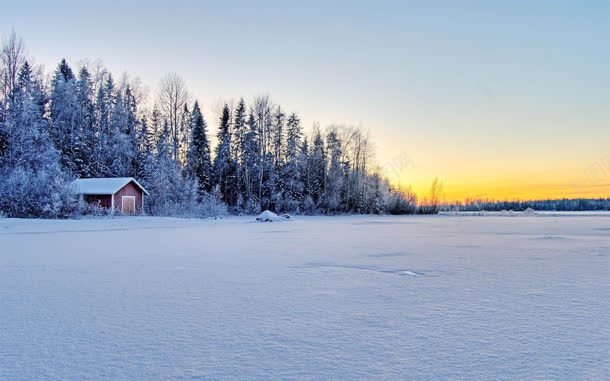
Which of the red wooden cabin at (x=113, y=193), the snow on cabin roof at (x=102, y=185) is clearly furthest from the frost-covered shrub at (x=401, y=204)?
the snow on cabin roof at (x=102, y=185)

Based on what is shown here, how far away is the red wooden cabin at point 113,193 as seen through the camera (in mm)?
30234

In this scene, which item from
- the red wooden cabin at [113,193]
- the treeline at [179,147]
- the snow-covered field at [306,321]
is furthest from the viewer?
the treeline at [179,147]

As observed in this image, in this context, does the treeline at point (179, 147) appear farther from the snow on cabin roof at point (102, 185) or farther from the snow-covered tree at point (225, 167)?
the snow on cabin roof at point (102, 185)

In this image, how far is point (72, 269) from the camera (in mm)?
6766

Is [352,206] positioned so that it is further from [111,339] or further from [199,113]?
[111,339]

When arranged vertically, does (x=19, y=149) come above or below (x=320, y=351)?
above

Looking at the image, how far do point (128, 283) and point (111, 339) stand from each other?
8.38 ft

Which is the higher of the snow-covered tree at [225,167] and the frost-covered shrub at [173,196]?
the snow-covered tree at [225,167]

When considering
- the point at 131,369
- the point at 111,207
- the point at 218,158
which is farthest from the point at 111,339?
the point at 218,158

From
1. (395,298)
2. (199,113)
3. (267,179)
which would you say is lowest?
(395,298)

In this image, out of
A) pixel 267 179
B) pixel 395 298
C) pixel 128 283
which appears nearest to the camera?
pixel 395 298

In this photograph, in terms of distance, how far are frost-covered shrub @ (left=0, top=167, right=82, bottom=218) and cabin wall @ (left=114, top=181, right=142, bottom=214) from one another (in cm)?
496

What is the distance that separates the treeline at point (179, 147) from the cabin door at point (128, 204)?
5.80ft

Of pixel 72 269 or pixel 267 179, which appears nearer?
pixel 72 269
